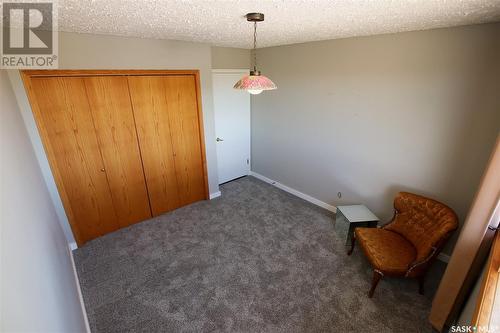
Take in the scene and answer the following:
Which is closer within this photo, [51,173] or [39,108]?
[39,108]

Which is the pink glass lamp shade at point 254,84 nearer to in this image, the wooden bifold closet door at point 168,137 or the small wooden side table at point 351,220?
the wooden bifold closet door at point 168,137

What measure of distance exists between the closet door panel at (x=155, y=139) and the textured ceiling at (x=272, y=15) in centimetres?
69

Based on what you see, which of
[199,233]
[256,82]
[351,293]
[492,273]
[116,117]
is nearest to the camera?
[492,273]

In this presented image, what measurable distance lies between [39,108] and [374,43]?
3583 mm

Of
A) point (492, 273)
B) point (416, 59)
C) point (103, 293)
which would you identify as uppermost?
point (416, 59)

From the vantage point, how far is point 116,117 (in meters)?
2.83

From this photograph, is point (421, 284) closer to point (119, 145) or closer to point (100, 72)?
point (119, 145)

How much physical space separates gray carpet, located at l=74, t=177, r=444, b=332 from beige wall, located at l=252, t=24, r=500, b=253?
2.64ft

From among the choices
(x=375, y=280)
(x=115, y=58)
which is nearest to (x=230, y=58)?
(x=115, y=58)

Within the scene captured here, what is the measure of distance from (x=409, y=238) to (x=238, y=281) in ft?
5.88

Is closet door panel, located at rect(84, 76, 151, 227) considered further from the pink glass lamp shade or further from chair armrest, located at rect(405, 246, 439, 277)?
chair armrest, located at rect(405, 246, 439, 277)

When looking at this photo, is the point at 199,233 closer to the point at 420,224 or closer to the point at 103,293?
the point at 103,293

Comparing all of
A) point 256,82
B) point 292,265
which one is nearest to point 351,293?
point 292,265

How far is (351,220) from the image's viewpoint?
2.80 meters
